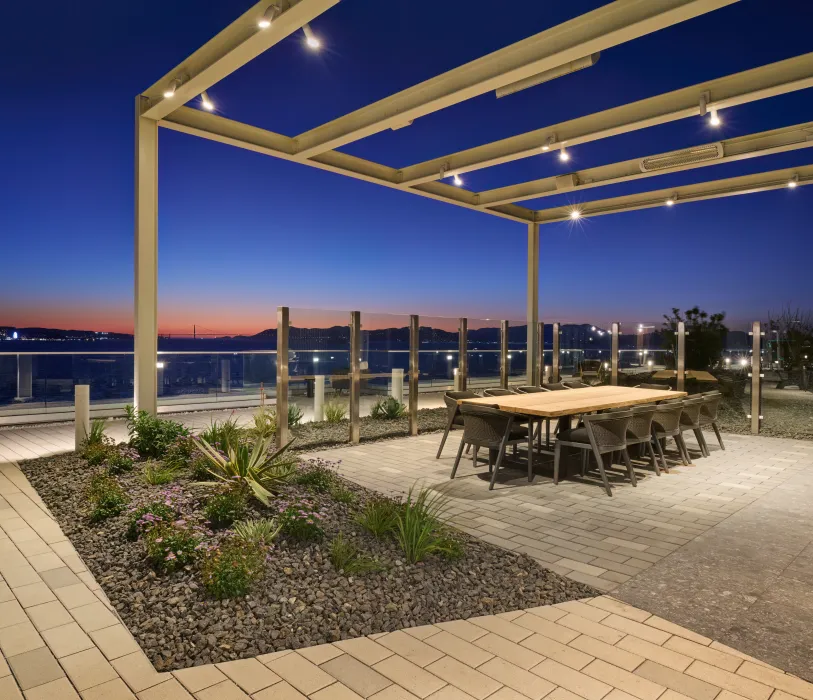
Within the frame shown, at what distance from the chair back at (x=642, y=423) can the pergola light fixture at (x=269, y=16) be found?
Answer: 4838 mm

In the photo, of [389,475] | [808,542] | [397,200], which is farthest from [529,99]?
[397,200]

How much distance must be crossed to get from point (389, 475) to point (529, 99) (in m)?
4.63

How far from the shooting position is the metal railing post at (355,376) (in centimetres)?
766

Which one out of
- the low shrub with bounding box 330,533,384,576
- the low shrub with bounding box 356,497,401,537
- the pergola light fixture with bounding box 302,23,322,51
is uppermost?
the pergola light fixture with bounding box 302,23,322,51

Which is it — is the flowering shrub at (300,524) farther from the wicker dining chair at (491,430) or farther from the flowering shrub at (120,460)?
the wicker dining chair at (491,430)

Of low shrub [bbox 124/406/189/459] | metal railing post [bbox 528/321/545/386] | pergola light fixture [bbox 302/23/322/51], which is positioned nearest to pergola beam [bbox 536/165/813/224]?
metal railing post [bbox 528/321/545/386]

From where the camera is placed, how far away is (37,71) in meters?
9.23

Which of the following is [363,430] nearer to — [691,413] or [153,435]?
[153,435]

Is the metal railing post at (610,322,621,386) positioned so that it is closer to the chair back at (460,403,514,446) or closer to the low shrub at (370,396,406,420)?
the low shrub at (370,396,406,420)

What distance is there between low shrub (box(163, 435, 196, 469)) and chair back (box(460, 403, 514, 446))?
2722 mm

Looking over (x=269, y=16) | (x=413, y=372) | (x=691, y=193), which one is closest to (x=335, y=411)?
(x=413, y=372)

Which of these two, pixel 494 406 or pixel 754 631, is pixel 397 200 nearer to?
pixel 494 406

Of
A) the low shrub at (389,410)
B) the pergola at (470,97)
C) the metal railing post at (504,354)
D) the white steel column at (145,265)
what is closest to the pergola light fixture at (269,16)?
the pergola at (470,97)

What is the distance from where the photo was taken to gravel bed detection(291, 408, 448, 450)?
759 centimetres
